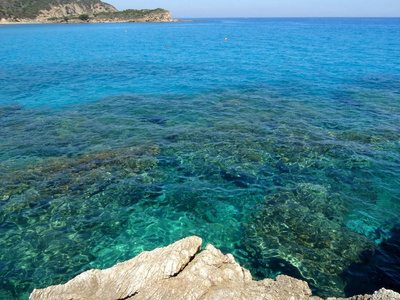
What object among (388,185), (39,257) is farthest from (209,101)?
(39,257)

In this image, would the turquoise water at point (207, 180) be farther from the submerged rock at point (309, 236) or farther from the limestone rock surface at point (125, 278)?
the limestone rock surface at point (125, 278)

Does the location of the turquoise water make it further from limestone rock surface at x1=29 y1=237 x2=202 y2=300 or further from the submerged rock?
limestone rock surface at x1=29 y1=237 x2=202 y2=300

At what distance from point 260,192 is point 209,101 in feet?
56.8

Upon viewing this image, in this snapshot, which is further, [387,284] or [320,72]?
[320,72]

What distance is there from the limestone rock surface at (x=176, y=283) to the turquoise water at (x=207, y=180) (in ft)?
8.59

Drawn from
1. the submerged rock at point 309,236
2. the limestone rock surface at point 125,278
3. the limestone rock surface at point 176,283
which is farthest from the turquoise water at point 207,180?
the limestone rock surface at point 125,278

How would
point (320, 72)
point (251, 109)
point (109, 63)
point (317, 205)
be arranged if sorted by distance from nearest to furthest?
point (317, 205), point (251, 109), point (320, 72), point (109, 63)

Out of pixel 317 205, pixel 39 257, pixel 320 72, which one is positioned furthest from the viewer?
pixel 320 72

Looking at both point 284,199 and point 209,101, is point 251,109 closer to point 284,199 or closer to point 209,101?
point 209,101

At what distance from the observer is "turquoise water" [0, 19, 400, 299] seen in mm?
10992

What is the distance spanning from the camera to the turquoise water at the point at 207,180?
36.1 feet

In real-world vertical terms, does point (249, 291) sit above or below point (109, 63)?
above

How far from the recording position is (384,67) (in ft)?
150

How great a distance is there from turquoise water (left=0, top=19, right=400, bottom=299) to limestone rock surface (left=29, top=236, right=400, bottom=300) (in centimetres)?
262
